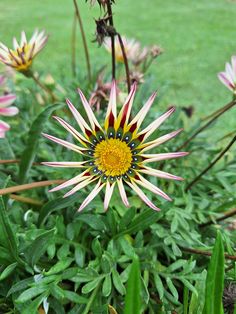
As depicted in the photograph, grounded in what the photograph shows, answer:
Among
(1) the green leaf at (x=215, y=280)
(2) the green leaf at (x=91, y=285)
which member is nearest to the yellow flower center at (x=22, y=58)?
(2) the green leaf at (x=91, y=285)

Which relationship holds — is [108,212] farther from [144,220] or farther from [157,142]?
[157,142]

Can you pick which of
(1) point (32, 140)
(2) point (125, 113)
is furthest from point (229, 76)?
(1) point (32, 140)

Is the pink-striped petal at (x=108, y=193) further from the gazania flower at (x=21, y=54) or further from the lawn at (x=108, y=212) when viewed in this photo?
the gazania flower at (x=21, y=54)

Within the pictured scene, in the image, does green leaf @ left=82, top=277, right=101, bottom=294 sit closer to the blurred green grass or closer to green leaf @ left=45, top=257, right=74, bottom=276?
green leaf @ left=45, top=257, right=74, bottom=276

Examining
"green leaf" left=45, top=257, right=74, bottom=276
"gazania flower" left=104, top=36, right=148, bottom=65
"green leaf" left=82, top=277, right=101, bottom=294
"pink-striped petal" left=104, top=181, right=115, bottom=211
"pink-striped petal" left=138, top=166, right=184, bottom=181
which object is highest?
"gazania flower" left=104, top=36, right=148, bottom=65

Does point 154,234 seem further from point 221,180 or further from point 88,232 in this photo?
point 221,180

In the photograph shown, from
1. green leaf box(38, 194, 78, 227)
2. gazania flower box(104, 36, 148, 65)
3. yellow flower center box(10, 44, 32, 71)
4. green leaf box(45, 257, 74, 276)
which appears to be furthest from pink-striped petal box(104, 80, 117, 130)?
gazania flower box(104, 36, 148, 65)
